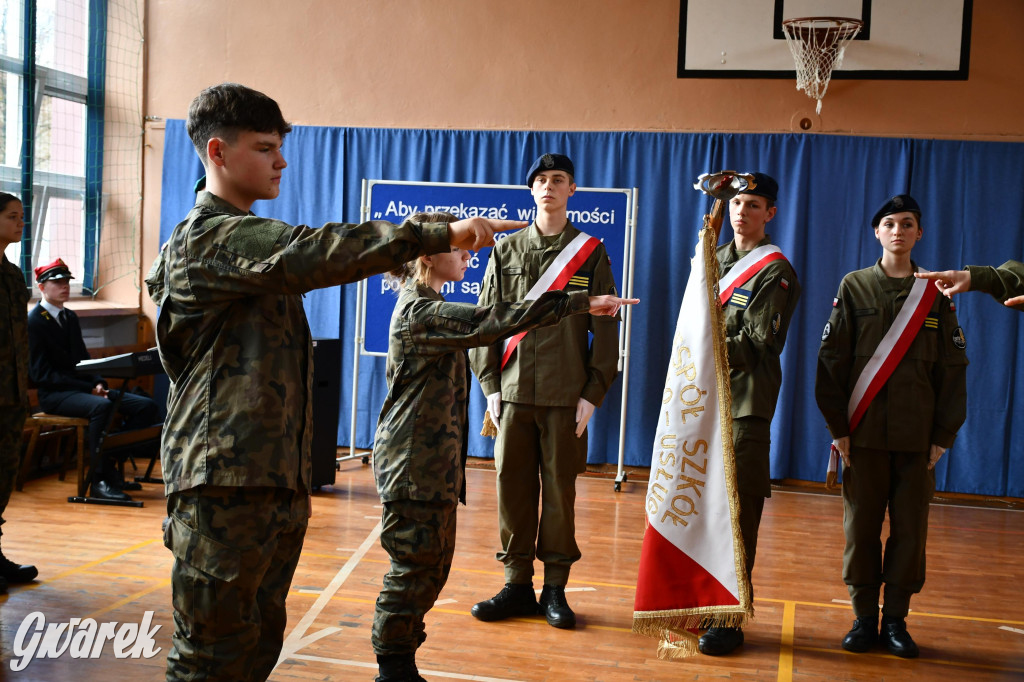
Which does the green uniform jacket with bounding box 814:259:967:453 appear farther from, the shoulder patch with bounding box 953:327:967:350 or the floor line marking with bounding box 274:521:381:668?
the floor line marking with bounding box 274:521:381:668

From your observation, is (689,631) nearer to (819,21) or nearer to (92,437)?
(92,437)

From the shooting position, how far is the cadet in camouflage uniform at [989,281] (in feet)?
8.23

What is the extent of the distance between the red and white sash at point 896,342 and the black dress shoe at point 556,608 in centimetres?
123

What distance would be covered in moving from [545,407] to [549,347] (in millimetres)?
229

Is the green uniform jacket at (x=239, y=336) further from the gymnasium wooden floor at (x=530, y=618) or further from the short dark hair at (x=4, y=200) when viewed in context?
the short dark hair at (x=4, y=200)

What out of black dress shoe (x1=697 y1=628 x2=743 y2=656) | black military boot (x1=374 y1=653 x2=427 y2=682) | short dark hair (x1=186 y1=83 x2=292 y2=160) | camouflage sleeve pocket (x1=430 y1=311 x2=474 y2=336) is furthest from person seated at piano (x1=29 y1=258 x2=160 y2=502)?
short dark hair (x1=186 y1=83 x2=292 y2=160)

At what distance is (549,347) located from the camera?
11.2 feet

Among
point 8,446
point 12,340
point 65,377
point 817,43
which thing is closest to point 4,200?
point 12,340

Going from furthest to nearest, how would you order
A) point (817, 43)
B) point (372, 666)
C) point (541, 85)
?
point (541, 85)
point (817, 43)
point (372, 666)

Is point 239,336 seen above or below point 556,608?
above

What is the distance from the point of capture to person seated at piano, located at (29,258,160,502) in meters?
4.95

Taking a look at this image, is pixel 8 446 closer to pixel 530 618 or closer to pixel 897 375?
pixel 530 618

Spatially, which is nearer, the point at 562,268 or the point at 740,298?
the point at 740,298

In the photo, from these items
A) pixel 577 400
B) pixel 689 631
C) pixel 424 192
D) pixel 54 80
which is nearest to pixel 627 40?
pixel 424 192
